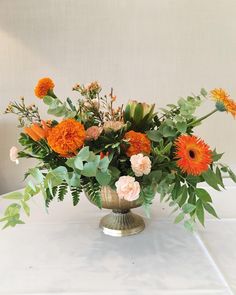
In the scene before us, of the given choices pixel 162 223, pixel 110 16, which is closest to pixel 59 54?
pixel 110 16

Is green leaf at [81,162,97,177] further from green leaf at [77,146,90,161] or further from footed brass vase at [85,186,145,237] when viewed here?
footed brass vase at [85,186,145,237]

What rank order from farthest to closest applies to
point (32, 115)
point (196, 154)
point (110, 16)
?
1. point (110, 16)
2. point (32, 115)
3. point (196, 154)

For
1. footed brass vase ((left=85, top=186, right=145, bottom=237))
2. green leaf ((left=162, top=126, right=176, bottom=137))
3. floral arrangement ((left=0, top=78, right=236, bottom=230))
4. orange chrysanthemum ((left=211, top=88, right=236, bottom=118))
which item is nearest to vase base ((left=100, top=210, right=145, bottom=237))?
footed brass vase ((left=85, top=186, right=145, bottom=237))

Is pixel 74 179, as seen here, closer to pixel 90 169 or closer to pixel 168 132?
pixel 90 169

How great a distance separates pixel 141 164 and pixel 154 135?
12cm

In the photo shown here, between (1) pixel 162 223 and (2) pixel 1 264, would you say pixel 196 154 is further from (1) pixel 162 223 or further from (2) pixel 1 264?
(2) pixel 1 264

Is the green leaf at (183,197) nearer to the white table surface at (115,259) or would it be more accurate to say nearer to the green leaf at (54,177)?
the white table surface at (115,259)

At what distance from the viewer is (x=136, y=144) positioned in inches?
31.1

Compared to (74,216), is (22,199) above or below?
above

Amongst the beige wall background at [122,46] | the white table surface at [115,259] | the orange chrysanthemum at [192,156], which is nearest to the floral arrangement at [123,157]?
the orange chrysanthemum at [192,156]

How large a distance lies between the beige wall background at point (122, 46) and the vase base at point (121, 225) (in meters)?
0.85

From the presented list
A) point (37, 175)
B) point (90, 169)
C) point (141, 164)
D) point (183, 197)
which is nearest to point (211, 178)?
point (183, 197)

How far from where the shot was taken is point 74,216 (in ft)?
3.62

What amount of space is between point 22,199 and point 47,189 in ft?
0.20
